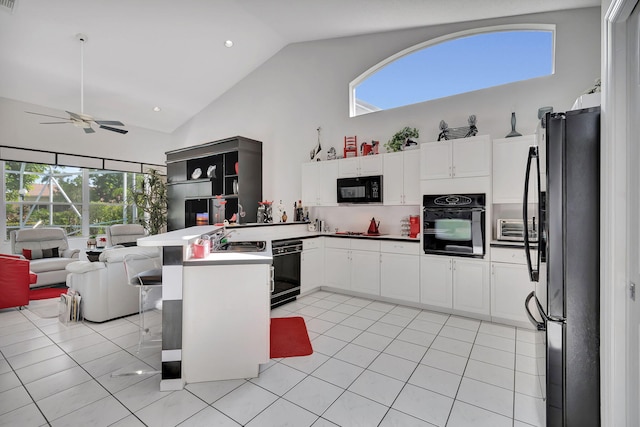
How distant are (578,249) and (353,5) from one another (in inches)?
149

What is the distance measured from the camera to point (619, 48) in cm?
138

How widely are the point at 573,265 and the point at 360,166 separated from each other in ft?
10.9

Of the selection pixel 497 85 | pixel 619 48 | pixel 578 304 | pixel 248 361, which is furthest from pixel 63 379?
pixel 497 85

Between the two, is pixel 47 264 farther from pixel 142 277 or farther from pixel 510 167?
pixel 510 167

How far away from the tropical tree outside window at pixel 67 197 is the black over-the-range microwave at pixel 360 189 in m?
5.91

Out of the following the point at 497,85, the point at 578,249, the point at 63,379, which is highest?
the point at 497,85

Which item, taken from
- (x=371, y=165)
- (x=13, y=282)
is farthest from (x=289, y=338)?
(x=13, y=282)

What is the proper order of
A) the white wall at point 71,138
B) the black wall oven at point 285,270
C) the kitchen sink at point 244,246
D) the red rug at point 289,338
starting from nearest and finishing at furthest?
the red rug at point 289,338 → the kitchen sink at point 244,246 → the black wall oven at point 285,270 → the white wall at point 71,138

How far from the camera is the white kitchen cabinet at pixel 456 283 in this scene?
137 inches

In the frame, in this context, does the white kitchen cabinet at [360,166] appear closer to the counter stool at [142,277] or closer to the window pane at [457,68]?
the window pane at [457,68]

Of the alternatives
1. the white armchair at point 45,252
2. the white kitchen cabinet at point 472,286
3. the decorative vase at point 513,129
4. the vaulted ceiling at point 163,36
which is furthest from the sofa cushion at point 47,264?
the decorative vase at point 513,129

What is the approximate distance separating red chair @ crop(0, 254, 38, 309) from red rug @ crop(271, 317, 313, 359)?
3.42m

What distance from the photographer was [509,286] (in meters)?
3.32

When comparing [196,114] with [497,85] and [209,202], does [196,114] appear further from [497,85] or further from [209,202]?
[497,85]
